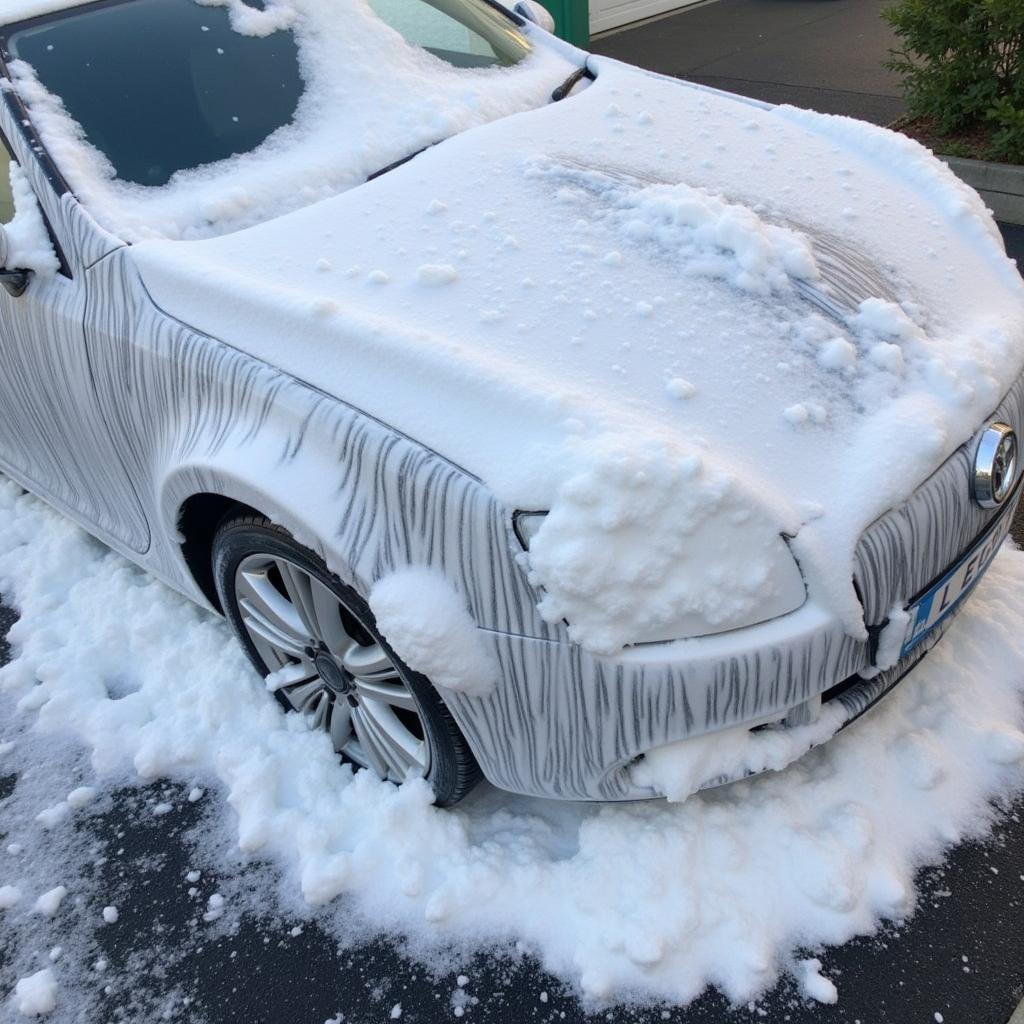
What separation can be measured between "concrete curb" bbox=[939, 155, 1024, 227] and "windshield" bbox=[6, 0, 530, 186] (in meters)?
3.59

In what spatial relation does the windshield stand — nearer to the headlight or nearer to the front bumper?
the headlight

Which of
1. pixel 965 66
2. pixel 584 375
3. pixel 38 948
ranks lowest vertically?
pixel 38 948

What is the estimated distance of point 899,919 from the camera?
1884 millimetres

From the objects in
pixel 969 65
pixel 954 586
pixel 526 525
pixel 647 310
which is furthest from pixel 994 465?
pixel 969 65

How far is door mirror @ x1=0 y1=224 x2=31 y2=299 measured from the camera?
2253mm

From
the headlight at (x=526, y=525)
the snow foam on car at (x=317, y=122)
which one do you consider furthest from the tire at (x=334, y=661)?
the snow foam on car at (x=317, y=122)

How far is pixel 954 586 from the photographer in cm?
188

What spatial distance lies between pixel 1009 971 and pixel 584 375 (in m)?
1.35

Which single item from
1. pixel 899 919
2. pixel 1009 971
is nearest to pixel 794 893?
pixel 899 919

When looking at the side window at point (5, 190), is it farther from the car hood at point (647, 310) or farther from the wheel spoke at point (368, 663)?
the wheel spoke at point (368, 663)

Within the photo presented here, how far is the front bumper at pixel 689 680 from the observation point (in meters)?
1.60

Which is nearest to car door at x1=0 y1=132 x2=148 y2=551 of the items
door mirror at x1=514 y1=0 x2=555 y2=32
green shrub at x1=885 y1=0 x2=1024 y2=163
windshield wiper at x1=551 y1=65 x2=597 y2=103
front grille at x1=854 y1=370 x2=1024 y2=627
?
windshield wiper at x1=551 y1=65 x2=597 y2=103

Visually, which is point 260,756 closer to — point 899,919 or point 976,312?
point 899,919

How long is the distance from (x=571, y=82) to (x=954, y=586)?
75.4 inches
